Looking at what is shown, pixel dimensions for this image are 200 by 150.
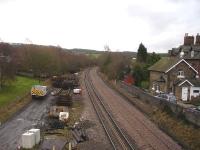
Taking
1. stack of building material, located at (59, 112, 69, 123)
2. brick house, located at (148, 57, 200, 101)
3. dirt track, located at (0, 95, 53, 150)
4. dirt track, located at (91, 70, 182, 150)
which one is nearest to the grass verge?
dirt track, located at (0, 95, 53, 150)

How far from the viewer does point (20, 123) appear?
25812mm

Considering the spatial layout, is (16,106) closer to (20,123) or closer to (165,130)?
(20,123)

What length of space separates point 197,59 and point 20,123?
32405 mm

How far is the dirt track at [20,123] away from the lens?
65.6 ft

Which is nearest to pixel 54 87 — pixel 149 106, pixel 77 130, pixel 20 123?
pixel 149 106

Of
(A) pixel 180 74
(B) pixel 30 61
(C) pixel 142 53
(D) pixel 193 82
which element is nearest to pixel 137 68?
(A) pixel 180 74

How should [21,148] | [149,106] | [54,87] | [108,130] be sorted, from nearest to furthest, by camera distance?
[21,148] → [108,130] → [149,106] → [54,87]

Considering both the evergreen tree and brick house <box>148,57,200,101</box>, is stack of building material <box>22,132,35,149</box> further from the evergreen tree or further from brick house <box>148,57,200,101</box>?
the evergreen tree

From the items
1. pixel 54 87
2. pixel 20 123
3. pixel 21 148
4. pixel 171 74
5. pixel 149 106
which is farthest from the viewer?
pixel 54 87

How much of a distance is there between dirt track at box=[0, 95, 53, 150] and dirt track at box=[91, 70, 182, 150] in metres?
7.12

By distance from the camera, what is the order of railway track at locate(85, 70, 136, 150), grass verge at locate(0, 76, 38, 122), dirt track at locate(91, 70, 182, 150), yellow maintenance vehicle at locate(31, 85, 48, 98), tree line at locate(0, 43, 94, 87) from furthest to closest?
tree line at locate(0, 43, 94, 87) < yellow maintenance vehicle at locate(31, 85, 48, 98) < grass verge at locate(0, 76, 38, 122) < dirt track at locate(91, 70, 182, 150) < railway track at locate(85, 70, 136, 150)

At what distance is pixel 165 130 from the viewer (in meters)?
24.2

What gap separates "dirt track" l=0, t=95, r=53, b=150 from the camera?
65.6 ft

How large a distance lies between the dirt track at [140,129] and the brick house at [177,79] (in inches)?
420
